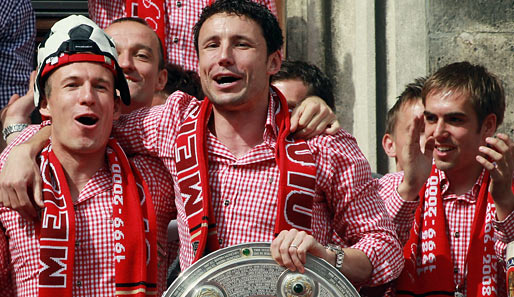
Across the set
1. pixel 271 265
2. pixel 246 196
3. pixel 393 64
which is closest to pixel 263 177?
pixel 246 196

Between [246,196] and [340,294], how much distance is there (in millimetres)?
549

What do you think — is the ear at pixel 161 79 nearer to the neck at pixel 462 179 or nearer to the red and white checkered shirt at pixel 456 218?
the red and white checkered shirt at pixel 456 218

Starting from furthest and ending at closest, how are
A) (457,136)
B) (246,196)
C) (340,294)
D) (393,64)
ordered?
(393,64)
(457,136)
(246,196)
(340,294)

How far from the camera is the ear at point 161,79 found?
5.52 meters

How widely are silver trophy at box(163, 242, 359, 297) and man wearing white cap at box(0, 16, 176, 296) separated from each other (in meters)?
0.38

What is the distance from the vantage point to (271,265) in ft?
13.2

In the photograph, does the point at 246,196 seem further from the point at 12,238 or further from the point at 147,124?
the point at 12,238

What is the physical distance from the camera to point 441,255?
4.77 metres

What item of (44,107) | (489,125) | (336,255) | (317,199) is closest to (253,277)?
(336,255)

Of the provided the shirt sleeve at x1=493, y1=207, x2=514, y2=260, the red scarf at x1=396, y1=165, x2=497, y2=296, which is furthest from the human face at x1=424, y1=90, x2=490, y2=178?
the shirt sleeve at x1=493, y1=207, x2=514, y2=260

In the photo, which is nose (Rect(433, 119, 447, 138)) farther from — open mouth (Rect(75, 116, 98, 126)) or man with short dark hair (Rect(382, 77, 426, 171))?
open mouth (Rect(75, 116, 98, 126))

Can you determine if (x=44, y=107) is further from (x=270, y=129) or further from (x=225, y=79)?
(x=270, y=129)

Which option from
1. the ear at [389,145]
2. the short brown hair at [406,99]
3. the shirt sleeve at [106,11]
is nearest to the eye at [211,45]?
the short brown hair at [406,99]

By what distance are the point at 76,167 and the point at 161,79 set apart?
1.17 m
